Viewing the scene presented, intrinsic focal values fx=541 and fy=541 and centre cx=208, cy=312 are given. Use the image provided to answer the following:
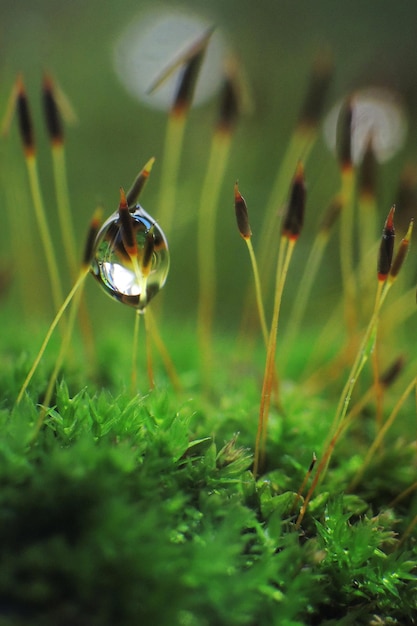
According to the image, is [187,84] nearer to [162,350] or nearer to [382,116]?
[162,350]

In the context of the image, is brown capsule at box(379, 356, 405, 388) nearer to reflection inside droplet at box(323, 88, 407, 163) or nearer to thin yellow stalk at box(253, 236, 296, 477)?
thin yellow stalk at box(253, 236, 296, 477)

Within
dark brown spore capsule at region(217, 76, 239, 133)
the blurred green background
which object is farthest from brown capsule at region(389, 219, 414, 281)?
the blurred green background

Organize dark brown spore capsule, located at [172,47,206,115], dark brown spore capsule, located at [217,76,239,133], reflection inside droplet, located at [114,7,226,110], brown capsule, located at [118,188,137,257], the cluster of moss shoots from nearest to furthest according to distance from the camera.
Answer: the cluster of moss shoots, brown capsule, located at [118,188,137,257], dark brown spore capsule, located at [172,47,206,115], dark brown spore capsule, located at [217,76,239,133], reflection inside droplet, located at [114,7,226,110]

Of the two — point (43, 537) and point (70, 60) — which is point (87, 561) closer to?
point (43, 537)

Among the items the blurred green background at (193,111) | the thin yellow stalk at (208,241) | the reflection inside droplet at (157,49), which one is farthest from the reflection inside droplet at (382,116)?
the reflection inside droplet at (157,49)

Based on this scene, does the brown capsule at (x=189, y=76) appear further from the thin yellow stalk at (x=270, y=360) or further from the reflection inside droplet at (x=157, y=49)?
the reflection inside droplet at (x=157, y=49)

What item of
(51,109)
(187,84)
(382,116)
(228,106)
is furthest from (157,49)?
(51,109)

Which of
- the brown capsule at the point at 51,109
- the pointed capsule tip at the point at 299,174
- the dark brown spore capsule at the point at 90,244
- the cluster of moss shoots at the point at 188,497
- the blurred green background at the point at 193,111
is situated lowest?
the cluster of moss shoots at the point at 188,497

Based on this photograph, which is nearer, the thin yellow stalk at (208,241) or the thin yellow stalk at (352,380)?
the thin yellow stalk at (352,380)
